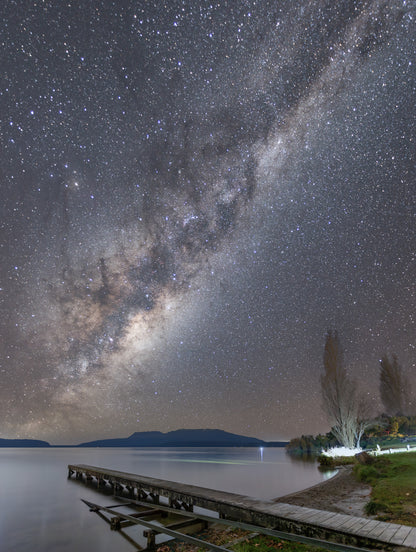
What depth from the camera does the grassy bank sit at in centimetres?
1000

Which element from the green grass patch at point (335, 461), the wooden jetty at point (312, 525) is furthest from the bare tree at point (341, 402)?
the wooden jetty at point (312, 525)

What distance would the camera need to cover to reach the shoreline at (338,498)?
41.4 ft

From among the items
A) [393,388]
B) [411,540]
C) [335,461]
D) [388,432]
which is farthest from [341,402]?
[411,540]

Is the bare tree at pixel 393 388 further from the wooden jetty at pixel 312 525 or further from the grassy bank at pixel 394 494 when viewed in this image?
the wooden jetty at pixel 312 525

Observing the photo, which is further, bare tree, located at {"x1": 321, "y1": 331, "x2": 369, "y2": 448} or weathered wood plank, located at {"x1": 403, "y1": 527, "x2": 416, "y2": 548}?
bare tree, located at {"x1": 321, "y1": 331, "x2": 369, "y2": 448}

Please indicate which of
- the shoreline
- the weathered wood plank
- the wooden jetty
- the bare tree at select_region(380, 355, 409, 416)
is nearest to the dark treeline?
the bare tree at select_region(380, 355, 409, 416)

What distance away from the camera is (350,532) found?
706 centimetres

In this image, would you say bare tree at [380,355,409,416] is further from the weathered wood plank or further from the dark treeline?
the weathered wood plank

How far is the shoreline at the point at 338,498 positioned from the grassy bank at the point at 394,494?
0.49m

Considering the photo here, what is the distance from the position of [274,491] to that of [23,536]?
17.0 metres

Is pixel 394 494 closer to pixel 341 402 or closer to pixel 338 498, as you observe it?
pixel 338 498

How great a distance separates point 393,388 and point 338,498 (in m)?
A: 54.8

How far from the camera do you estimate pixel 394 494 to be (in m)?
13.1

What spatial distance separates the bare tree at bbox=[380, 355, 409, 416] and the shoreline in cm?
4760
